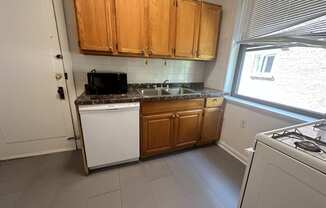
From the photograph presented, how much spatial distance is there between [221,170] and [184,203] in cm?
72

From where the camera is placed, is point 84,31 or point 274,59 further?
point 274,59

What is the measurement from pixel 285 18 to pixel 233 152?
180 cm

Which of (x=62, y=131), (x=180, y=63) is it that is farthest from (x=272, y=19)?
(x=62, y=131)

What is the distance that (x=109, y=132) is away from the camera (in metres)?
1.66

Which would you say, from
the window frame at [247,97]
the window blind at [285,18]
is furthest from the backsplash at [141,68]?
the window blind at [285,18]

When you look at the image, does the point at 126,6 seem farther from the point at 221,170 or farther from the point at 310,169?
the point at 221,170

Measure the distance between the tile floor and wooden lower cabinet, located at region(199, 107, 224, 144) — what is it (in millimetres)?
363

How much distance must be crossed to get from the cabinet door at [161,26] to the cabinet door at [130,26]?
101 millimetres

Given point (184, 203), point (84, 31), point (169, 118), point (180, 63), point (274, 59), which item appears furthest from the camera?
point (180, 63)

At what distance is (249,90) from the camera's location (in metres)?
2.16

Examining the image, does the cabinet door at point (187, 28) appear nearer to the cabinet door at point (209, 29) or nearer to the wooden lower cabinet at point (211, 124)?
the cabinet door at point (209, 29)

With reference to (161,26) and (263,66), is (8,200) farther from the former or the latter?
Result: (263,66)

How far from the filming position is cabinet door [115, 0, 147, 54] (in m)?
1.68

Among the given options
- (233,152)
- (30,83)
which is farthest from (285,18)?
(30,83)
